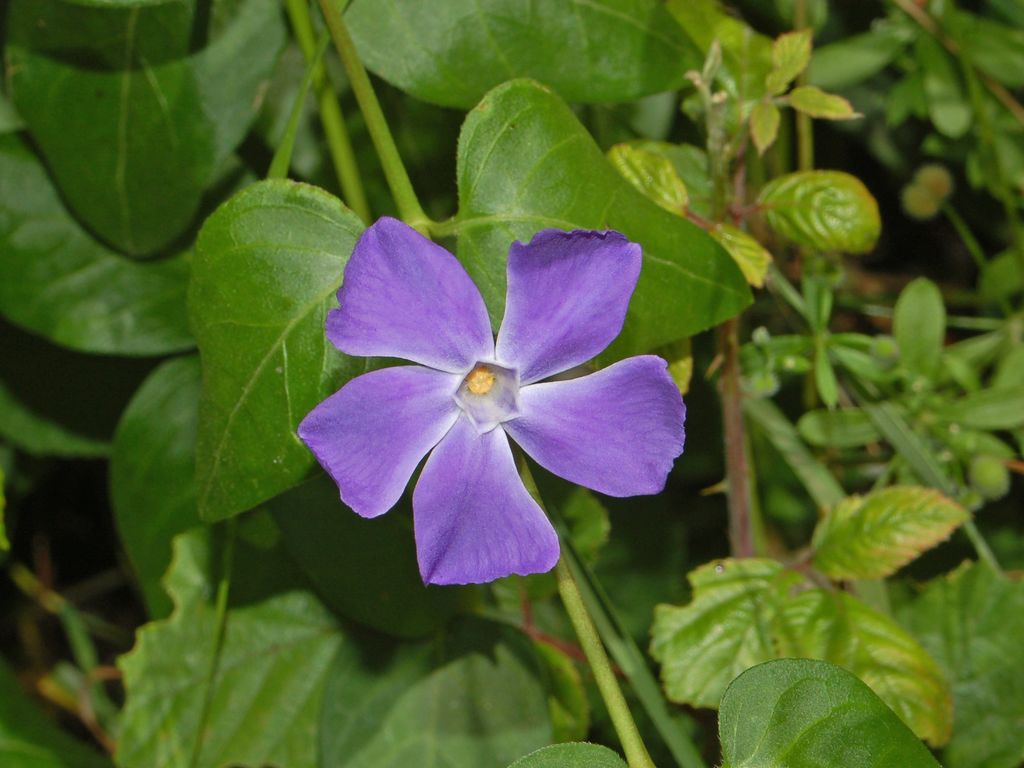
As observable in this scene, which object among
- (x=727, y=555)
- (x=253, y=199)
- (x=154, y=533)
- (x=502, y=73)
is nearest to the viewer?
(x=253, y=199)

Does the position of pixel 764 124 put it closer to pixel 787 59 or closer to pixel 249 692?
pixel 787 59

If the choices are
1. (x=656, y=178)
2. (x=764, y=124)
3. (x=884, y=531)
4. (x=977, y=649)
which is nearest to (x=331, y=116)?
(x=656, y=178)

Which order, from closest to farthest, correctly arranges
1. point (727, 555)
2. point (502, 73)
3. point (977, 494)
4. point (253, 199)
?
1. point (253, 199)
2. point (502, 73)
3. point (977, 494)
4. point (727, 555)

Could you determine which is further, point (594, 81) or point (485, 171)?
point (594, 81)

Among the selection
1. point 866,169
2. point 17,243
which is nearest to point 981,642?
point 866,169

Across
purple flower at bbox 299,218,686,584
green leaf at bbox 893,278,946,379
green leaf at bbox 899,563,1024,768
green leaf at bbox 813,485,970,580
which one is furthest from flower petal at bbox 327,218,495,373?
green leaf at bbox 899,563,1024,768

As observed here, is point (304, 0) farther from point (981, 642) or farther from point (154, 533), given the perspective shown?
point (981, 642)

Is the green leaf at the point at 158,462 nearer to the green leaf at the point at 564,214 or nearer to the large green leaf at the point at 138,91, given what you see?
the large green leaf at the point at 138,91
